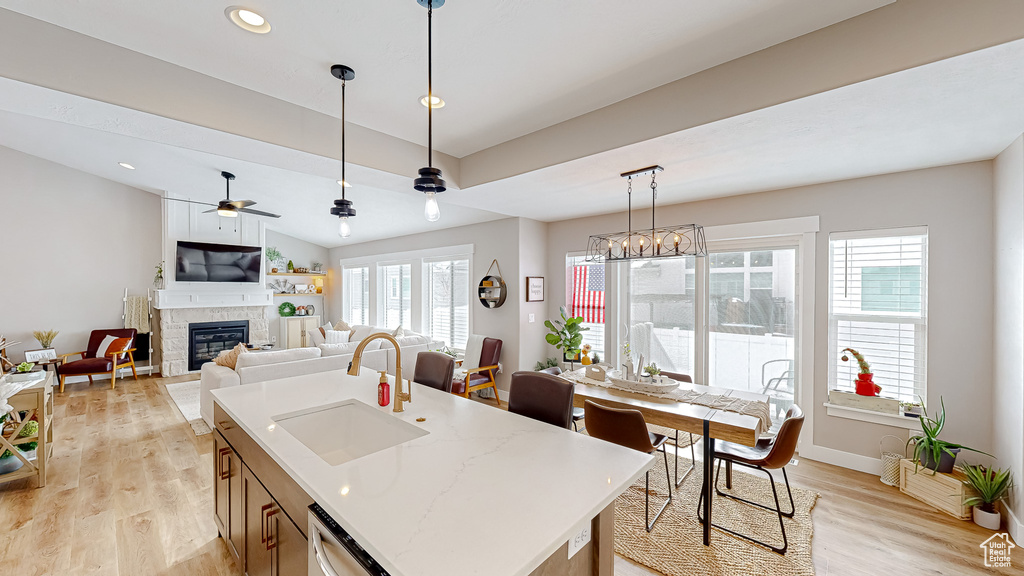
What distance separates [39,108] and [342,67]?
148cm

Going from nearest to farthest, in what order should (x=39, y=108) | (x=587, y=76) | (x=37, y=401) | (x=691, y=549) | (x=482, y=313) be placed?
(x=39, y=108) < (x=587, y=76) < (x=691, y=549) < (x=37, y=401) < (x=482, y=313)

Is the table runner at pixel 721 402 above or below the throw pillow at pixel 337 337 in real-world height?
above

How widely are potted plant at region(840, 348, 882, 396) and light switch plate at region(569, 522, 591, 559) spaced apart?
10.3 ft

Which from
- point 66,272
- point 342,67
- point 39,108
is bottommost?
point 66,272

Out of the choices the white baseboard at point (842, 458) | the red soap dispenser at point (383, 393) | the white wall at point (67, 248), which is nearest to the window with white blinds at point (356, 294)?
the white wall at point (67, 248)

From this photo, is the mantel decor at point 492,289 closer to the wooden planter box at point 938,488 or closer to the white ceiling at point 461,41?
the white ceiling at point 461,41

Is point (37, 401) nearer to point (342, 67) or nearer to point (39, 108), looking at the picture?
point (39, 108)

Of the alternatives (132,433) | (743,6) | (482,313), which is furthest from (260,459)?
(482,313)

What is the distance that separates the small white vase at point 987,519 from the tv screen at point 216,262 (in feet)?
30.5

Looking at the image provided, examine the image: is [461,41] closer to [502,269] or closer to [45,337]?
[502,269]

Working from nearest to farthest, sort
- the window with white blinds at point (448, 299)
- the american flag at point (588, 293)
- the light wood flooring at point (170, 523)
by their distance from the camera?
the light wood flooring at point (170, 523) → the american flag at point (588, 293) → the window with white blinds at point (448, 299)

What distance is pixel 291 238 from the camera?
344 inches

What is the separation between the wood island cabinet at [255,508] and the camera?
1.35 m

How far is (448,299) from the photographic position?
635 cm
